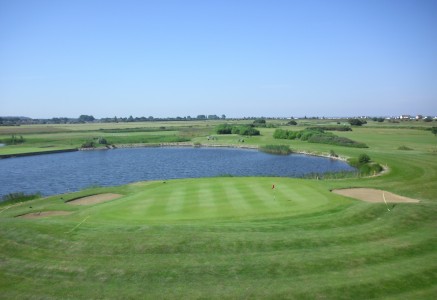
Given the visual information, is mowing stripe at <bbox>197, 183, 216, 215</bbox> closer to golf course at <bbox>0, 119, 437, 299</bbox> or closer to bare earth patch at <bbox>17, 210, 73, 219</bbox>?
golf course at <bbox>0, 119, 437, 299</bbox>


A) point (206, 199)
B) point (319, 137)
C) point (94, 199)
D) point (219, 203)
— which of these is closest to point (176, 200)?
point (206, 199)

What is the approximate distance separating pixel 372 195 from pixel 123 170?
46941mm

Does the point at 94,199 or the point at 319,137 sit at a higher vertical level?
the point at 319,137

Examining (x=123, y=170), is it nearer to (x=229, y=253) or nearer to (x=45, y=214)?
(x=45, y=214)

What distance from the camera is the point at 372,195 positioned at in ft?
107

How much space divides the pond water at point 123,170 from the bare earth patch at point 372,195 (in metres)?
21.5

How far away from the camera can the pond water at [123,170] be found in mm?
53969

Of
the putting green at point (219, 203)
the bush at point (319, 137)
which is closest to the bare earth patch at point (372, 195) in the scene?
the putting green at point (219, 203)

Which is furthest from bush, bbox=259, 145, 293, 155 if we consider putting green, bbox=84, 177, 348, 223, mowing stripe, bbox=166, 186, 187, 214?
mowing stripe, bbox=166, 186, 187, 214

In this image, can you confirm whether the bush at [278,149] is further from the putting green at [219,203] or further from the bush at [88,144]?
the putting green at [219,203]

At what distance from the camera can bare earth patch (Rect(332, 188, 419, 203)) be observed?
3066 cm

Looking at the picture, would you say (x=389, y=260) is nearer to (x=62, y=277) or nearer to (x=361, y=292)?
(x=361, y=292)

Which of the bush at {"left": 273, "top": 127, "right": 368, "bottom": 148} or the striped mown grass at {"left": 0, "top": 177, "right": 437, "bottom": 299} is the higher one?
the bush at {"left": 273, "top": 127, "right": 368, "bottom": 148}

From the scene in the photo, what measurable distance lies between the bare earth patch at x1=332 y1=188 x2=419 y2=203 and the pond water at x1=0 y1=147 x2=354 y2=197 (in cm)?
2152
